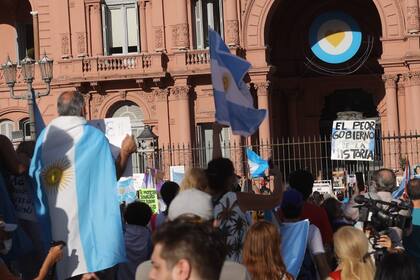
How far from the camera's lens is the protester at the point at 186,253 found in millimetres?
4371

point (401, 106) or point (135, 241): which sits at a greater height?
point (401, 106)

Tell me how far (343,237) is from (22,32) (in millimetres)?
30938

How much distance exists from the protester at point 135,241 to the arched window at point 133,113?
24.0m

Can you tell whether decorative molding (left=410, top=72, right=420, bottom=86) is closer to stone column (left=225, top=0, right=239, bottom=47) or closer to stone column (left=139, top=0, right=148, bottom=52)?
stone column (left=225, top=0, right=239, bottom=47)

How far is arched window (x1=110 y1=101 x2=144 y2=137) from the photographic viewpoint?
34219 mm

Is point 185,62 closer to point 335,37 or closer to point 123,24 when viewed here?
point 123,24

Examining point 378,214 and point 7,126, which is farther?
point 7,126

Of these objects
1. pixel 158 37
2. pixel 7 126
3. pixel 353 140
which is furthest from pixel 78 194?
pixel 7 126

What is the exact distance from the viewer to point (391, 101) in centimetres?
3266

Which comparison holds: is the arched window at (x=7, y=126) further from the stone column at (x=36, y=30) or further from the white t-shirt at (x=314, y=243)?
the white t-shirt at (x=314, y=243)

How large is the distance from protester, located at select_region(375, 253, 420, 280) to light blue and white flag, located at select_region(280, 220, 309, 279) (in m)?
3.07

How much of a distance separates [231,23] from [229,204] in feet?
81.9

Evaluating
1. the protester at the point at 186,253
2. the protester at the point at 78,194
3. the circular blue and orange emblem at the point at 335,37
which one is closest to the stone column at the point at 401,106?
the circular blue and orange emblem at the point at 335,37

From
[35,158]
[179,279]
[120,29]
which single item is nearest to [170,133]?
[120,29]
